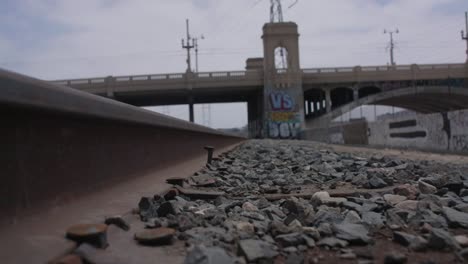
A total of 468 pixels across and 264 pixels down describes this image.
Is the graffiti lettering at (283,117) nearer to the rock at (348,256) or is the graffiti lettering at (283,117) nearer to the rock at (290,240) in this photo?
the rock at (290,240)

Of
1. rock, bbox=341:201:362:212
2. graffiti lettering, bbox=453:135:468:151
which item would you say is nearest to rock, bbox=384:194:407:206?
rock, bbox=341:201:362:212

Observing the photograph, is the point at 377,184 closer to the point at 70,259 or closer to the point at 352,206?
the point at 352,206

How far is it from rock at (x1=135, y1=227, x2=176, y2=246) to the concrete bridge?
61.0m

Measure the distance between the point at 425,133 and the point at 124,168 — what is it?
62.0 ft

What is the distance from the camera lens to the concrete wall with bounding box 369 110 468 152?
18.1 meters

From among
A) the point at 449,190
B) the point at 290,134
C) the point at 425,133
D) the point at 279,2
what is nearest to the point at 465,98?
the point at 290,134

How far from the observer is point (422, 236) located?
2.74 metres

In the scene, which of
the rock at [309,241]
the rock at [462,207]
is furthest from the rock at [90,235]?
the rock at [462,207]

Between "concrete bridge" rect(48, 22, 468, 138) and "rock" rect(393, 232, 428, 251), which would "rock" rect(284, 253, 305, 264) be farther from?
"concrete bridge" rect(48, 22, 468, 138)

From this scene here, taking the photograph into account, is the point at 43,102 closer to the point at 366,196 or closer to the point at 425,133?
the point at 366,196

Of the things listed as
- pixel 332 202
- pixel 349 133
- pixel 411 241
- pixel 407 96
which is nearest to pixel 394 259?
pixel 411 241

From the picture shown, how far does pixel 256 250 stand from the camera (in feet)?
7.89

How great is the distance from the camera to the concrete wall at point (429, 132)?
59.5 ft

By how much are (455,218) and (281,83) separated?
64.4 metres
